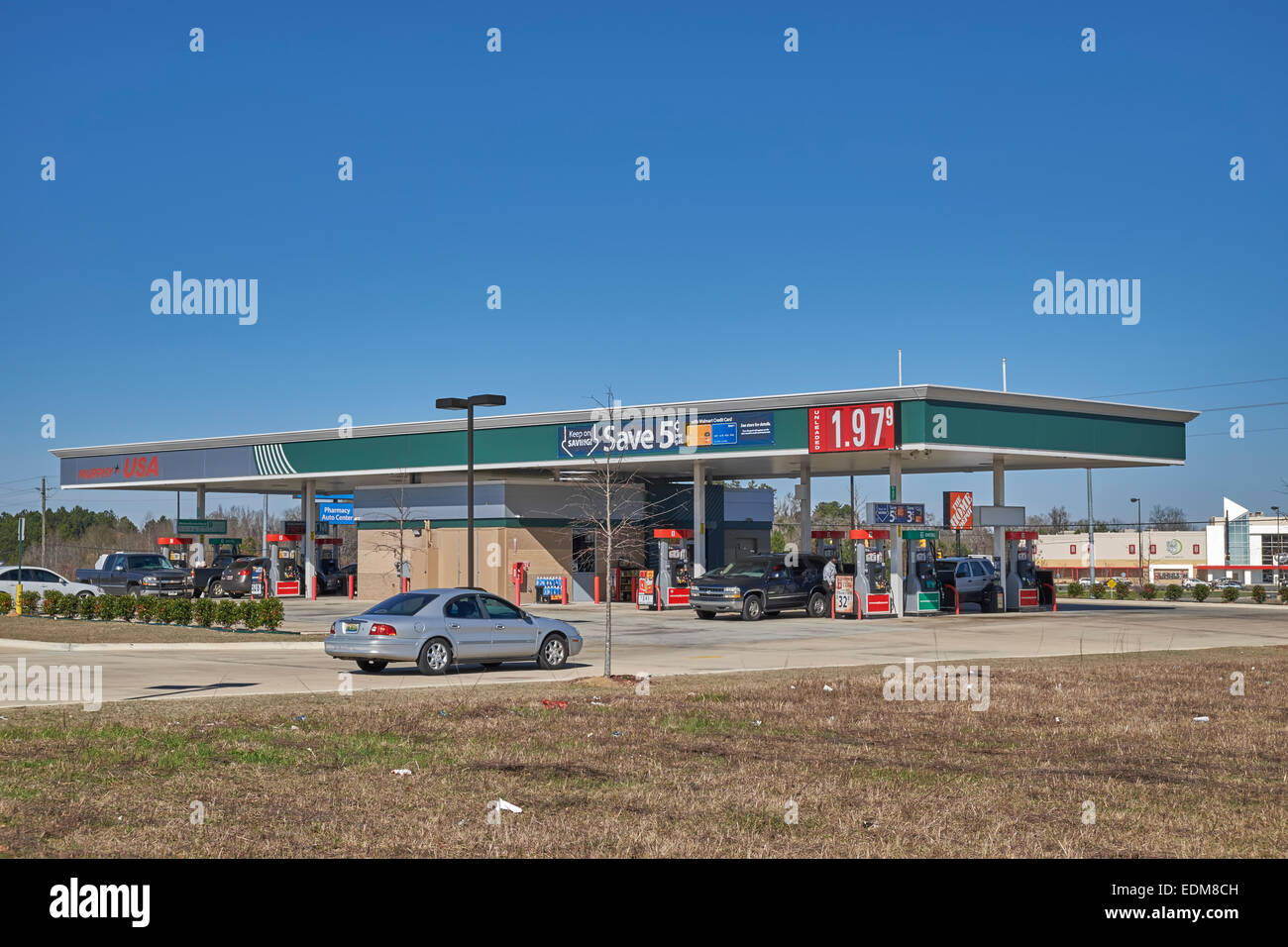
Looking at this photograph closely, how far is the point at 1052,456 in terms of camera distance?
40938 millimetres

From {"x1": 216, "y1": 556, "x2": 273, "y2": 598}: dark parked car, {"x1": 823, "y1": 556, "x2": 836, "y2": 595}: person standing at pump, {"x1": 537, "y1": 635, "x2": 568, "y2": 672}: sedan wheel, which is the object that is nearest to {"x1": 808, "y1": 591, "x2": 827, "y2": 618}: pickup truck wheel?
{"x1": 823, "y1": 556, "x2": 836, "y2": 595}: person standing at pump

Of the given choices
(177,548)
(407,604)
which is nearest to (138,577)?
(177,548)

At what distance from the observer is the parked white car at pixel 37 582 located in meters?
38.4

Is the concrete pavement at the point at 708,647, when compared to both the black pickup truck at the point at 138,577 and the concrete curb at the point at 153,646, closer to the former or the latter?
the concrete curb at the point at 153,646

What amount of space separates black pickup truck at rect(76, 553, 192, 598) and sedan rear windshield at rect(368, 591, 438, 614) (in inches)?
1046

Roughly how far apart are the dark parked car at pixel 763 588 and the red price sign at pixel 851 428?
3.69 meters

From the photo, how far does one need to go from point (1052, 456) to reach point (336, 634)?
27666 mm

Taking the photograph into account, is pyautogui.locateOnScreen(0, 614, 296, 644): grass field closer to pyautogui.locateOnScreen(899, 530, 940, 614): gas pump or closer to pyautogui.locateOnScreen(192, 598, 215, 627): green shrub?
pyautogui.locateOnScreen(192, 598, 215, 627): green shrub

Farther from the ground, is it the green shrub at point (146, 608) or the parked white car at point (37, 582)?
the parked white car at point (37, 582)

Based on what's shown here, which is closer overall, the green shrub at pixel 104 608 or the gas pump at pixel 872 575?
the green shrub at pixel 104 608

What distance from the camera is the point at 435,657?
20078 mm

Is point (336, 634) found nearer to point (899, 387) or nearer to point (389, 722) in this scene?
point (389, 722)

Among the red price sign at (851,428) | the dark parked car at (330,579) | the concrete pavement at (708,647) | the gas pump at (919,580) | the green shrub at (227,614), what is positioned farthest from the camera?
the dark parked car at (330,579)

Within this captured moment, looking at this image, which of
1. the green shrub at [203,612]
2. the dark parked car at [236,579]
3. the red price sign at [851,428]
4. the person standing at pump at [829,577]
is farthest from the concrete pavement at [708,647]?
the dark parked car at [236,579]
